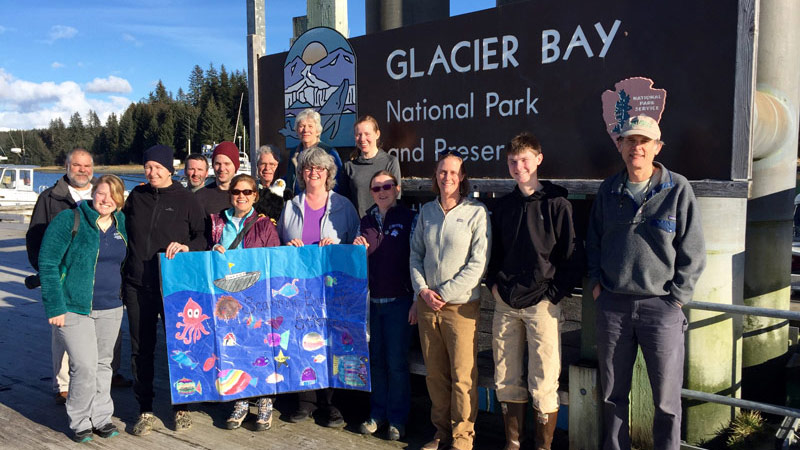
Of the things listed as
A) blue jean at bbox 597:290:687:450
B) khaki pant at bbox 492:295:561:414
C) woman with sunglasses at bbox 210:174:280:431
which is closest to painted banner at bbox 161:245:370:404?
woman with sunglasses at bbox 210:174:280:431

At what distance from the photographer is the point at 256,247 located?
4.30 metres

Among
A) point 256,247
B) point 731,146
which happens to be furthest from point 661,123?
point 256,247

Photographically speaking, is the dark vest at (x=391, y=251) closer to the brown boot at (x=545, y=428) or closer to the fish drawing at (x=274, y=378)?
the fish drawing at (x=274, y=378)

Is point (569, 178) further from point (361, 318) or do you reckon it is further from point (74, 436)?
point (74, 436)

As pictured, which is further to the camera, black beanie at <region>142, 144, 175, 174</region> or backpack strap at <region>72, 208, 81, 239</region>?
black beanie at <region>142, 144, 175, 174</region>

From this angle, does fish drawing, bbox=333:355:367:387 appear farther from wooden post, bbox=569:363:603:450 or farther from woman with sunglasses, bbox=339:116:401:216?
wooden post, bbox=569:363:603:450

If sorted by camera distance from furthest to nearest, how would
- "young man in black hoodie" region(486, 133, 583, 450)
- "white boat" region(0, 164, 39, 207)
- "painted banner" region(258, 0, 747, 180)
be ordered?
"white boat" region(0, 164, 39, 207)
"young man in black hoodie" region(486, 133, 583, 450)
"painted banner" region(258, 0, 747, 180)

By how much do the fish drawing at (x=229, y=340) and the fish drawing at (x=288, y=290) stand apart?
40 centimetres

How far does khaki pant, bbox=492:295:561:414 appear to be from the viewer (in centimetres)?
357

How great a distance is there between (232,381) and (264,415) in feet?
1.11

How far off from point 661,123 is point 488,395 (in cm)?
216

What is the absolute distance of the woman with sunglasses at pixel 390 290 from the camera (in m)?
4.11

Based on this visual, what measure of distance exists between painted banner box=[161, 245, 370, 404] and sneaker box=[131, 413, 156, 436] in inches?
13.0

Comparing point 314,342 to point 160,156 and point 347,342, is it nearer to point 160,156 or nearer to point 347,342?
point 347,342
